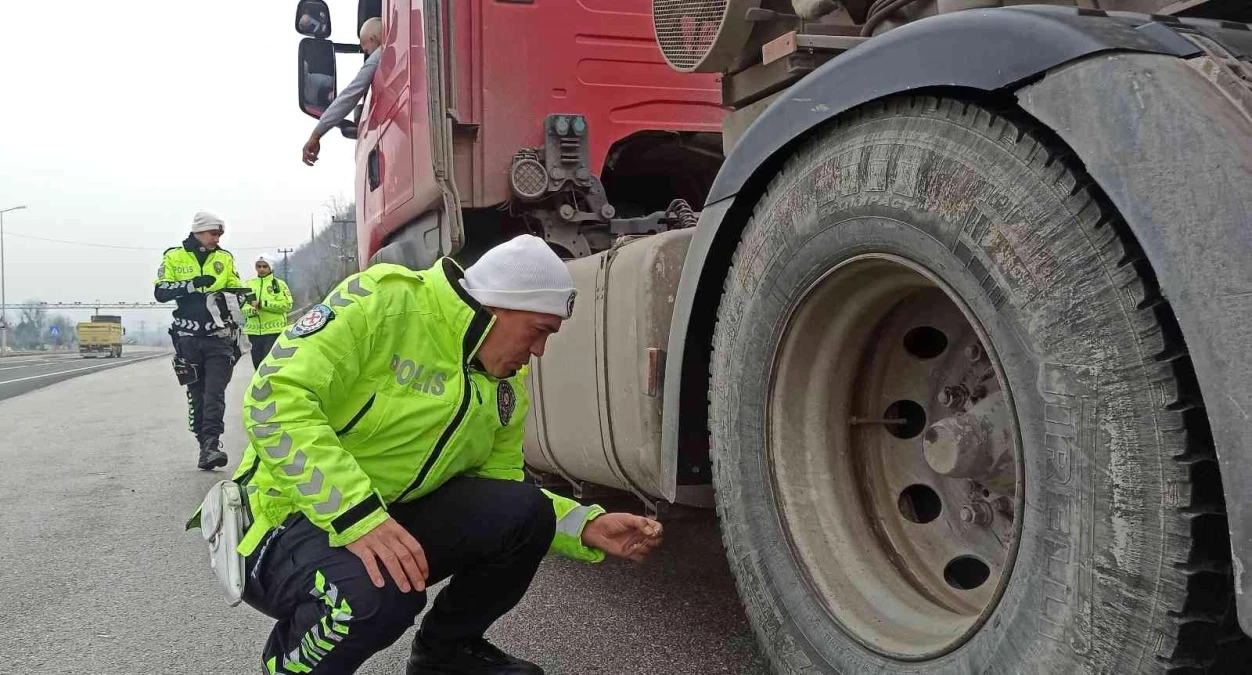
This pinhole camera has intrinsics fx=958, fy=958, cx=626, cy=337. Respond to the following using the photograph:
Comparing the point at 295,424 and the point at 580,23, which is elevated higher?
the point at 580,23

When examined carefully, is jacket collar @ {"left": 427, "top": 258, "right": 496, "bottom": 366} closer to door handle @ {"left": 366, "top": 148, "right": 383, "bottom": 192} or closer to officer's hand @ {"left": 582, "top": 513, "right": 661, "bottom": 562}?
officer's hand @ {"left": 582, "top": 513, "right": 661, "bottom": 562}

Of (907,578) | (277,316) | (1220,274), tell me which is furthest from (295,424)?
(277,316)

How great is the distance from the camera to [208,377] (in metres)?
6.70

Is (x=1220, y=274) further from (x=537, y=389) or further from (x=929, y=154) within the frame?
(x=537, y=389)

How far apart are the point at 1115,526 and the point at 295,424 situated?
1.52 meters

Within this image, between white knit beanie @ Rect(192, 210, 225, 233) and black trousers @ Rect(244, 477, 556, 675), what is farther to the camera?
white knit beanie @ Rect(192, 210, 225, 233)

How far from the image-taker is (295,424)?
199 centimetres

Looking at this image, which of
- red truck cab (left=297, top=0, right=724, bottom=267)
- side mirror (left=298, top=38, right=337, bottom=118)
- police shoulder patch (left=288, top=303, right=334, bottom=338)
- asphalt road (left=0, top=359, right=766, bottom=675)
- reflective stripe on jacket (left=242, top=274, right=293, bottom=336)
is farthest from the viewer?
reflective stripe on jacket (left=242, top=274, right=293, bottom=336)

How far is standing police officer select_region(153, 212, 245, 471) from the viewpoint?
673 centimetres

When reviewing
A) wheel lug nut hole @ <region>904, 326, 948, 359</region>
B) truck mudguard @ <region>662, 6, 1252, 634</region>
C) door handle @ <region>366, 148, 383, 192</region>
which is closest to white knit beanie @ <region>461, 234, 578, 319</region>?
wheel lug nut hole @ <region>904, 326, 948, 359</region>

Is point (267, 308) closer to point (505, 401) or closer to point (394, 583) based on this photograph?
point (505, 401)

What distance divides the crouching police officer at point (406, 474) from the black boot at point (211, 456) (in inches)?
168

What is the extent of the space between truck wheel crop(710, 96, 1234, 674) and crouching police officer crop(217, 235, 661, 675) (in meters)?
0.51

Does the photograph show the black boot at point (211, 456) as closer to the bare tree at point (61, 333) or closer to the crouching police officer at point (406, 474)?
the crouching police officer at point (406, 474)
